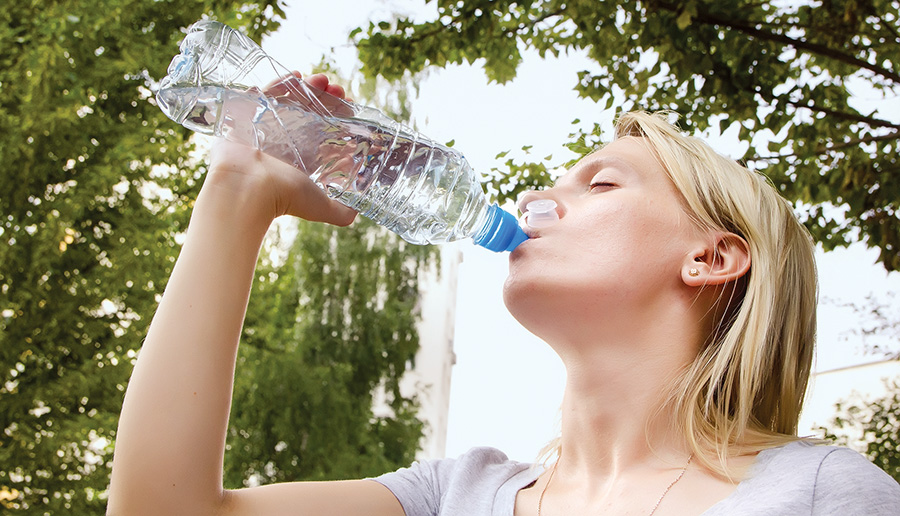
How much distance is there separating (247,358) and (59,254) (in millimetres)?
1823

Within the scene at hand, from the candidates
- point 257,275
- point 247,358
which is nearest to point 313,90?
point 257,275

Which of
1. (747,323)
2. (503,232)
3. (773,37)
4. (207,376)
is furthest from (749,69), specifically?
(207,376)

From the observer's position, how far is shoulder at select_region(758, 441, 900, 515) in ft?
2.66

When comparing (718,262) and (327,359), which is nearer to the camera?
A: (718,262)

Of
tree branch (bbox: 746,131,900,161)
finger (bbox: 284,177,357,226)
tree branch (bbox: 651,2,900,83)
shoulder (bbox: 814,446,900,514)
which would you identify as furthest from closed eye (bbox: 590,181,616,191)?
tree branch (bbox: 746,131,900,161)

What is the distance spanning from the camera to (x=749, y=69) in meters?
2.08

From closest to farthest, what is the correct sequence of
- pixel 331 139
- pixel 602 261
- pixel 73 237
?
1. pixel 602 261
2. pixel 331 139
3. pixel 73 237

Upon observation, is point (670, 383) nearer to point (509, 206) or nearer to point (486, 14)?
point (509, 206)

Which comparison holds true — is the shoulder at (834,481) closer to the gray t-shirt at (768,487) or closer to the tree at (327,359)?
the gray t-shirt at (768,487)

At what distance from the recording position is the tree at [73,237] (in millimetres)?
3119

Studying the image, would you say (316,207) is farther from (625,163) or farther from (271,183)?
(625,163)

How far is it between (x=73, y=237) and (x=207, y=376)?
2790 mm

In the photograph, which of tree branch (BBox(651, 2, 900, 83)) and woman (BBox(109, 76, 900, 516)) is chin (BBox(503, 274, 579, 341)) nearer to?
woman (BBox(109, 76, 900, 516))

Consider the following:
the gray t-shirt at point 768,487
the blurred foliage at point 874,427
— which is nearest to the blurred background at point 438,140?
the blurred foliage at point 874,427
